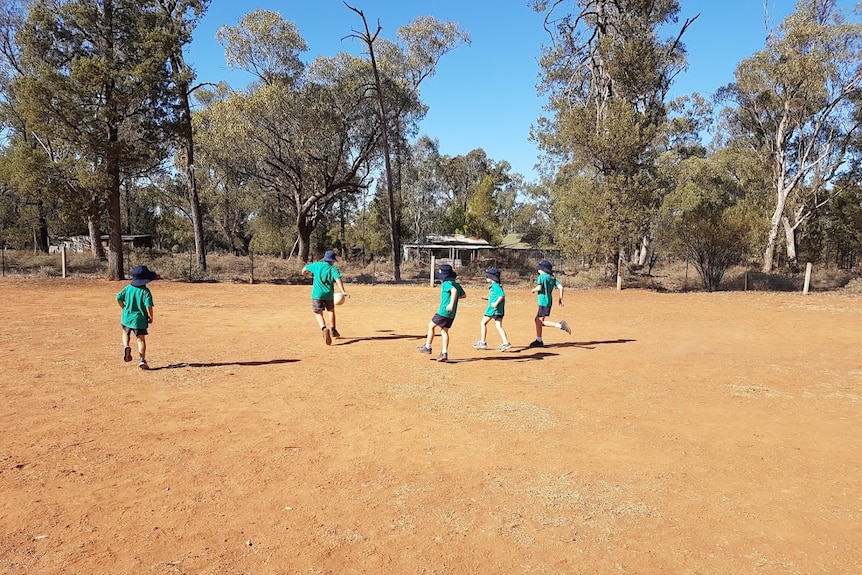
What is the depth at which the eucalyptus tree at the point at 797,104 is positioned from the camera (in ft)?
90.0

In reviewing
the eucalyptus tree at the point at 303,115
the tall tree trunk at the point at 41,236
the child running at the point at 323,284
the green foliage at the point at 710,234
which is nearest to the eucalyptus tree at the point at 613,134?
the green foliage at the point at 710,234

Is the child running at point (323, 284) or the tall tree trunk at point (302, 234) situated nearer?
the child running at point (323, 284)

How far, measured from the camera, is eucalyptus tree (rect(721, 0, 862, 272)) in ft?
90.0

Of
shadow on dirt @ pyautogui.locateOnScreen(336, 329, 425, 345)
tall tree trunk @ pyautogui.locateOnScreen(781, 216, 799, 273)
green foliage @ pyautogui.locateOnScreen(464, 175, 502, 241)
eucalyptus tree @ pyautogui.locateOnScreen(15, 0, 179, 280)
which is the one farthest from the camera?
green foliage @ pyautogui.locateOnScreen(464, 175, 502, 241)

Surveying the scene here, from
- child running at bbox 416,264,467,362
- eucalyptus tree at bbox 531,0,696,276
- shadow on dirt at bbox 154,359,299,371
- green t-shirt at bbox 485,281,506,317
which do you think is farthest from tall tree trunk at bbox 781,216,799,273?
shadow on dirt at bbox 154,359,299,371

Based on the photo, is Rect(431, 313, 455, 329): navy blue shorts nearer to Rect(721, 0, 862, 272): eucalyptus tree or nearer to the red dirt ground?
the red dirt ground

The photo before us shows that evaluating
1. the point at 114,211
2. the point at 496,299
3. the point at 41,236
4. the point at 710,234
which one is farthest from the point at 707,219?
the point at 41,236

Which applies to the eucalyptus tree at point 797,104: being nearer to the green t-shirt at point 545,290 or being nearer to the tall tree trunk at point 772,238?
the tall tree trunk at point 772,238

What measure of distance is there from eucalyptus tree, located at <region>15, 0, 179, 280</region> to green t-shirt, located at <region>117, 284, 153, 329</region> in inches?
683

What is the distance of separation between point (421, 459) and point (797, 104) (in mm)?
36185

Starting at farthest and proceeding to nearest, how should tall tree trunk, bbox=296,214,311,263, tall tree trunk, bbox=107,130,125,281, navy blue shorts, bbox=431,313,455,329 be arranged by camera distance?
1. tall tree trunk, bbox=296,214,311,263
2. tall tree trunk, bbox=107,130,125,281
3. navy blue shorts, bbox=431,313,455,329

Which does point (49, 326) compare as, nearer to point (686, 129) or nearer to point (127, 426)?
point (127, 426)

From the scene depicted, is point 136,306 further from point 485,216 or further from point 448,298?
point 485,216

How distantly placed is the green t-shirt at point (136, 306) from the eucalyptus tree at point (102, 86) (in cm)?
1734
